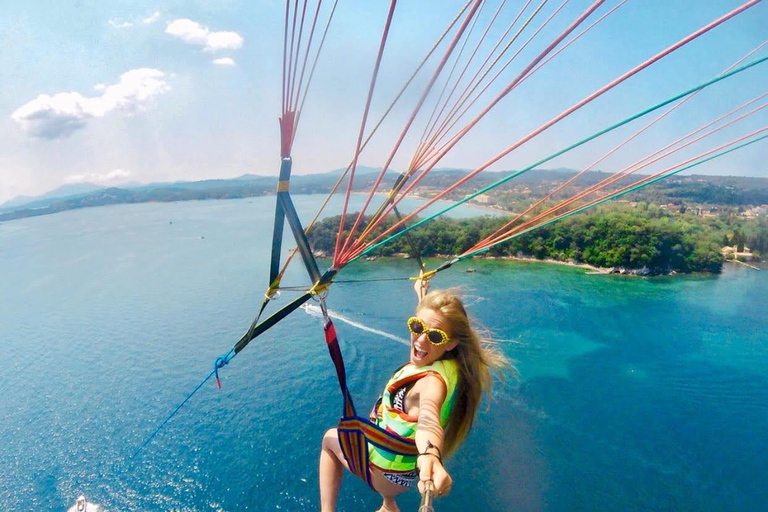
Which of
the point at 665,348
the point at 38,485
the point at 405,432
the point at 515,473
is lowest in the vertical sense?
the point at 665,348

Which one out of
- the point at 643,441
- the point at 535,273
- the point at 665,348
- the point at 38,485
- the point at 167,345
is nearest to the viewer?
the point at 38,485

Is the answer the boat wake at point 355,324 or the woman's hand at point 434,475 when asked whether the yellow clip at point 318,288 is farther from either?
the boat wake at point 355,324

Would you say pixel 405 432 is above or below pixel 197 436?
above

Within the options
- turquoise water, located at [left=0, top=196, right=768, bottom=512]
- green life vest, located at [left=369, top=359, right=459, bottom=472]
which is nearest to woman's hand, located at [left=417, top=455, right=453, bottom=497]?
green life vest, located at [left=369, top=359, right=459, bottom=472]

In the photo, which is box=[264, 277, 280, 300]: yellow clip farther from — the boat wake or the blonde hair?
the boat wake

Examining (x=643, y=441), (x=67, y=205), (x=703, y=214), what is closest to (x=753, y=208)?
(x=703, y=214)

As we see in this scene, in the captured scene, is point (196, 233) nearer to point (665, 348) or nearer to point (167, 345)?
point (167, 345)

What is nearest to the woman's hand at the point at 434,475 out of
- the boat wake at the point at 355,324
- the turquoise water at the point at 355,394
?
the turquoise water at the point at 355,394
